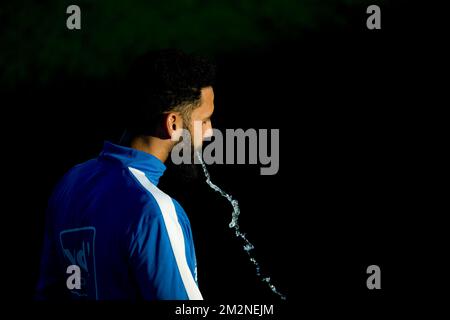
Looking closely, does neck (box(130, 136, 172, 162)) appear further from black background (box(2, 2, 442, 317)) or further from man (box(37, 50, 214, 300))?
black background (box(2, 2, 442, 317))

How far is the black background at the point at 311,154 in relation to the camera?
6.40 ft

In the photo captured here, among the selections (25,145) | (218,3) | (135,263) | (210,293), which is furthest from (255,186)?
(135,263)

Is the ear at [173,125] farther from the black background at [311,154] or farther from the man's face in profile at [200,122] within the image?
the black background at [311,154]

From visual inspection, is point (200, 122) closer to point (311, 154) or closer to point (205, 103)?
point (205, 103)

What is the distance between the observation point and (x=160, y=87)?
1253 millimetres

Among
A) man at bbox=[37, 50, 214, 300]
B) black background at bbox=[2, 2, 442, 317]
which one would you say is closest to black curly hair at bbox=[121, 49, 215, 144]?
man at bbox=[37, 50, 214, 300]

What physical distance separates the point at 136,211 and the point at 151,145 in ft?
0.62

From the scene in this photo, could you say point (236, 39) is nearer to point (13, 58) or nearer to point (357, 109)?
point (357, 109)

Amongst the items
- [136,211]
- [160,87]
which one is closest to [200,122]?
[160,87]

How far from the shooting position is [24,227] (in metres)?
2.32

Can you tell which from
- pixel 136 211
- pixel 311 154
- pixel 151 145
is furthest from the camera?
pixel 311 154

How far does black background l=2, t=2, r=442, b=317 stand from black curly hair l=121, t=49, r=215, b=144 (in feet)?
2.62

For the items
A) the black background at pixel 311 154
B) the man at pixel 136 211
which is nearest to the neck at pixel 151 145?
the man at pixel 136 211

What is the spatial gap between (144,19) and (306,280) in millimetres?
1045
